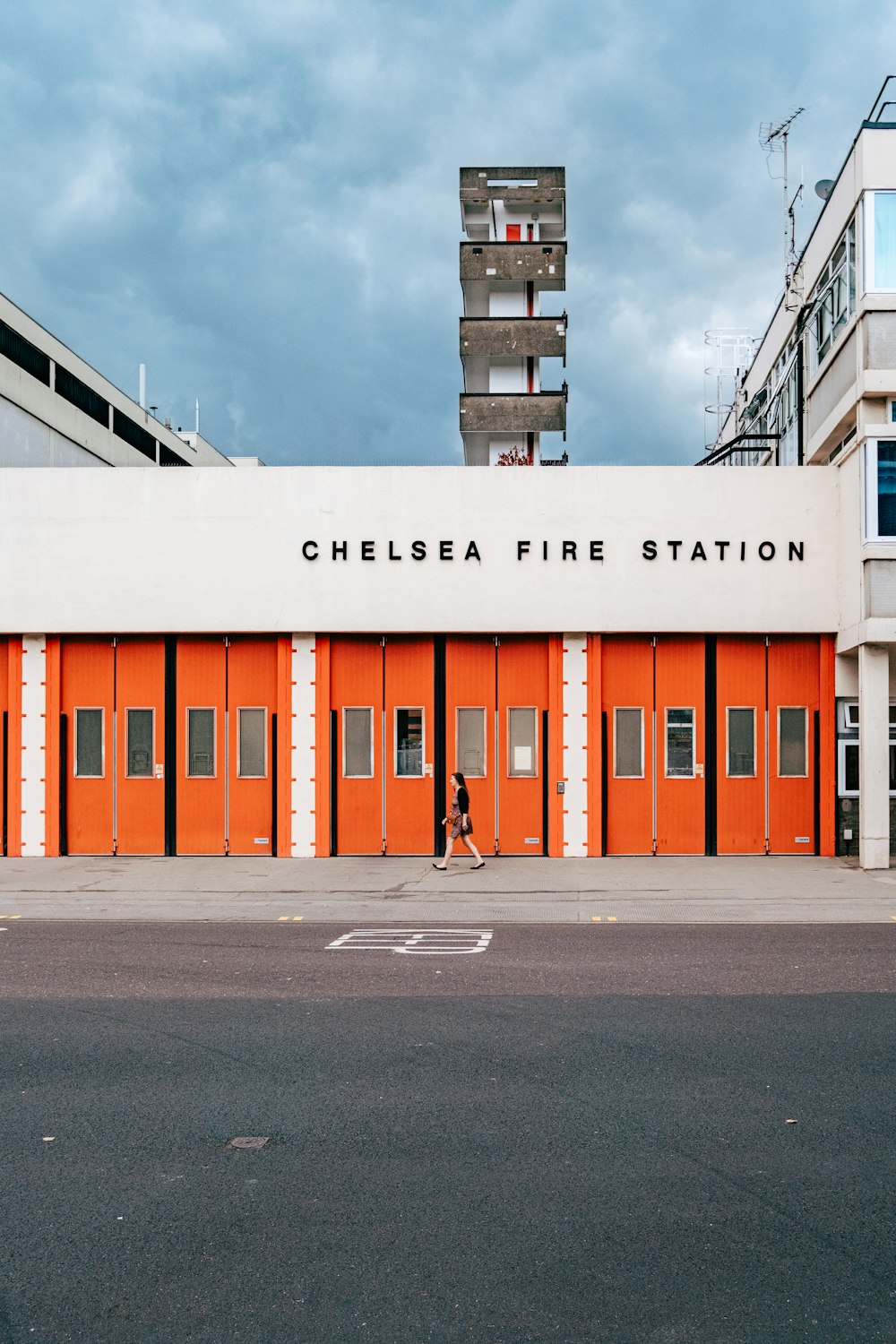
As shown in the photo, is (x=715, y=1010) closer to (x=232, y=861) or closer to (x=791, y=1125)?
(x=791, y=1125)

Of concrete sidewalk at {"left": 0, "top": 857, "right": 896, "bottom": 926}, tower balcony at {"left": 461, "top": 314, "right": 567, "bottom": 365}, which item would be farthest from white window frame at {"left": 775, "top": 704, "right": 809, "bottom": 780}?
tower balcony at {"left": 461, "top": 314, "right": 567, "bottom": 365}

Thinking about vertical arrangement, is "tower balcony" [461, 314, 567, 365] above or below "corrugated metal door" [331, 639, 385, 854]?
above

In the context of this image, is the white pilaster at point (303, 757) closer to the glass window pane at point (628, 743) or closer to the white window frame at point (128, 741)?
the white window frame at point (128, 741)

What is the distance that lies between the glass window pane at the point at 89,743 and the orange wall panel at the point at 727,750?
37.9ft

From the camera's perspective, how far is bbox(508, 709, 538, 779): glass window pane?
20016 mm

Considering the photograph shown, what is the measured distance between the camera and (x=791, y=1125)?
6.41m

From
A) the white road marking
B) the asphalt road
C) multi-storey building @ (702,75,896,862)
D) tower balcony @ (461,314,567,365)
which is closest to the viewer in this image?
the asphalt road

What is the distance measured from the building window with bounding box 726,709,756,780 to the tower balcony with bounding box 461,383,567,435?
111 ft

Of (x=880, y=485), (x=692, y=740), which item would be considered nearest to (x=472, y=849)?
(x=692, y=740)

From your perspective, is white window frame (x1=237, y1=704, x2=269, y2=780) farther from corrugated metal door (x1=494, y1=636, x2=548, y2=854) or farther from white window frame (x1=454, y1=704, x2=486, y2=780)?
corrugated metal door (x1=494, y1=636, x2=548, y2=854)

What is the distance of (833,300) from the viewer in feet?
66.7

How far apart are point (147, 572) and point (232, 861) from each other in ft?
18.2

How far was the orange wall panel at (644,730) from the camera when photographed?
20000 mm

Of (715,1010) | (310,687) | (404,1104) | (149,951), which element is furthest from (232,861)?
(404,1104)
